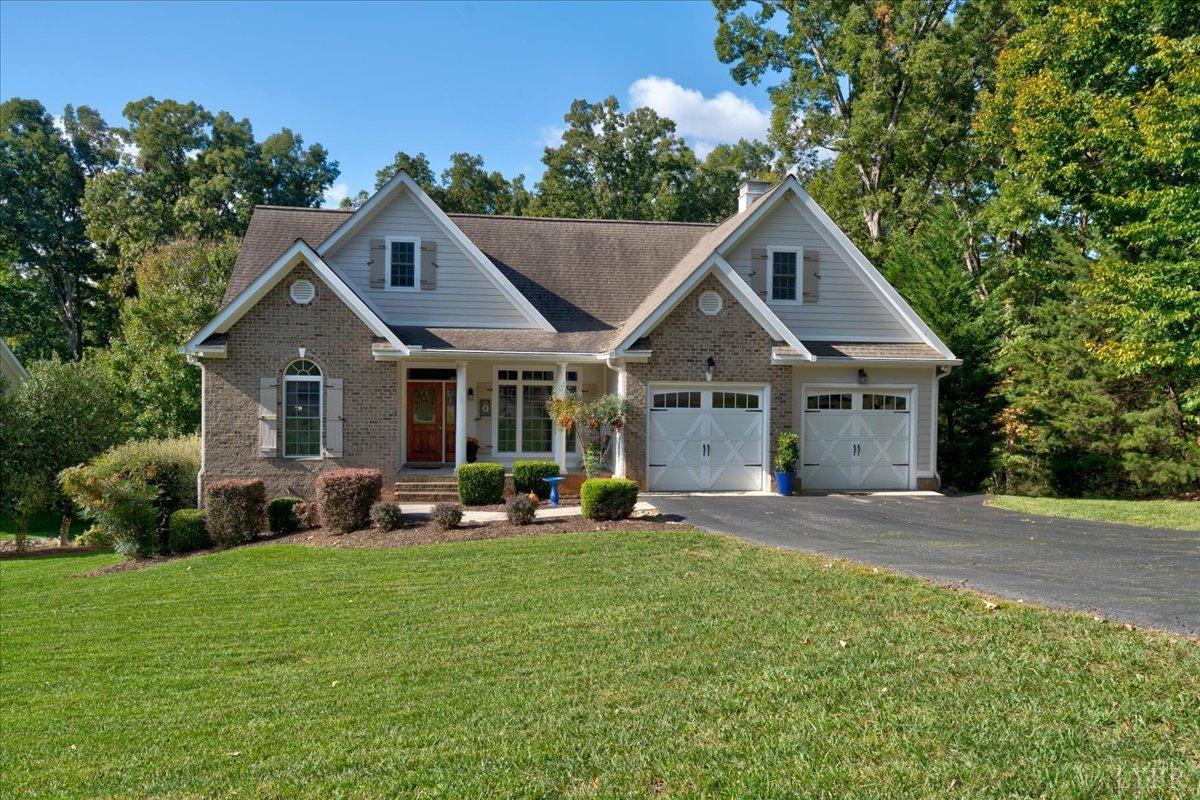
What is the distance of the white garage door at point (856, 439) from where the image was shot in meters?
18.1

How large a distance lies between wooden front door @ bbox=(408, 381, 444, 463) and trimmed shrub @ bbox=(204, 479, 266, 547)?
15.8 ft

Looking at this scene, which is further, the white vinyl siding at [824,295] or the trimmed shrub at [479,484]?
the white vinyl siding at [824,295]

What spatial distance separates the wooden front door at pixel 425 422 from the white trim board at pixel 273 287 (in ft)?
7.86

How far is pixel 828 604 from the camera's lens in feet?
25.8

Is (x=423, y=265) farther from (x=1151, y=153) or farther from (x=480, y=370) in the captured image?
(x=1151, y=153)

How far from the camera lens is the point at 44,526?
2298cm

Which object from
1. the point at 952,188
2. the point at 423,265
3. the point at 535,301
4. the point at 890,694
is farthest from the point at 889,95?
the point at 890,694

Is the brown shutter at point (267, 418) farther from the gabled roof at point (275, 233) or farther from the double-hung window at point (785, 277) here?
the double-hung window at point (785, 277)

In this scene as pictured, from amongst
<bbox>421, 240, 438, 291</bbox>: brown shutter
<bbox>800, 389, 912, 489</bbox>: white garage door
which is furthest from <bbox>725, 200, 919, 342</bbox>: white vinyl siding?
<bbox>421, 240, 438, 291</bbox>: brown shutter

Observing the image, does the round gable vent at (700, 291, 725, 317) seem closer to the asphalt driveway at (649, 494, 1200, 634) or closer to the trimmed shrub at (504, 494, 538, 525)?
the asphalt driveway at (649, 494, 1200, 634)

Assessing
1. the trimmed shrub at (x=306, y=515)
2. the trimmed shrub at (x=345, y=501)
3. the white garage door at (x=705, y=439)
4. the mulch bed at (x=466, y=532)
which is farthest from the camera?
the white garage door at (x=705, y=439)

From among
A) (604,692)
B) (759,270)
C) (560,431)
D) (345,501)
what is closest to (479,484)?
(345,501)

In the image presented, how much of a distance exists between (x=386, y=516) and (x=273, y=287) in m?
5.94

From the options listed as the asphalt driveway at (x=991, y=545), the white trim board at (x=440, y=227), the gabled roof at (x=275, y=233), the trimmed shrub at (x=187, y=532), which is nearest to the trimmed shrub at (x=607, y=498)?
the asphalt driveway at (x=991, y=545)
